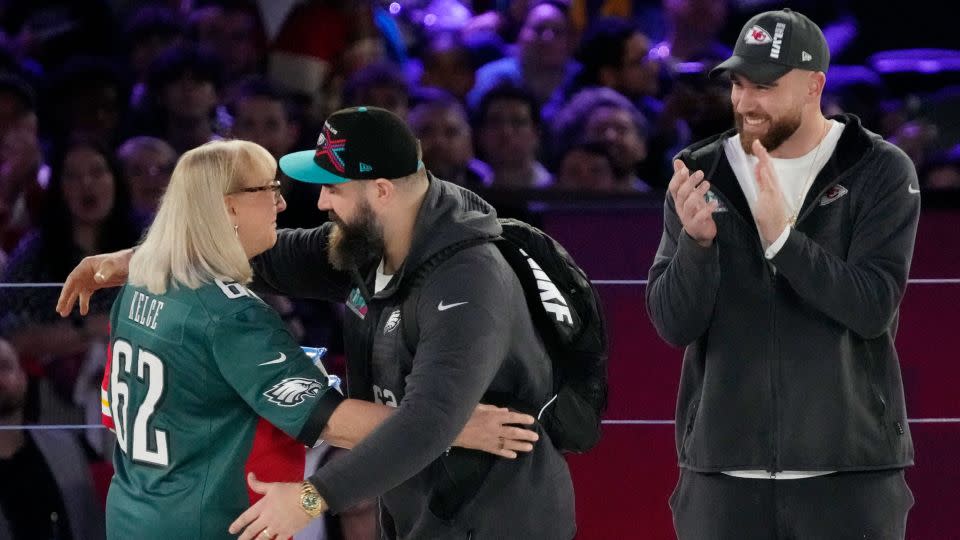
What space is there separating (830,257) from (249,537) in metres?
1.40

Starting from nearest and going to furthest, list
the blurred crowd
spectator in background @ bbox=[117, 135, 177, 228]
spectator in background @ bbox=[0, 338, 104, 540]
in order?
spectator in background @ bbox=[0, 338, 104, 540] → the blurred crowd → spectator in background @ bbox=[117, 135, 177, 228]

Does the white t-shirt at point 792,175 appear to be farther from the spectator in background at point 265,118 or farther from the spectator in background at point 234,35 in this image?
the spectator in background at point 234,35

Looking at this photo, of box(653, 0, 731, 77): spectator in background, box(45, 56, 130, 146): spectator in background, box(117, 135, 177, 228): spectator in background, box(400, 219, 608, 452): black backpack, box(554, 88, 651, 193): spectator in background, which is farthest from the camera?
box(653, 0, 731, 77): spectator in background

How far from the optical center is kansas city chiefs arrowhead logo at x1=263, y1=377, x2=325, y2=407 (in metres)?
2.99

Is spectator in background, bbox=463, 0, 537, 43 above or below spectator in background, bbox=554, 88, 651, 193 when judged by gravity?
above

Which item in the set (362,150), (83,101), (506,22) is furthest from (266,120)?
(362,150)

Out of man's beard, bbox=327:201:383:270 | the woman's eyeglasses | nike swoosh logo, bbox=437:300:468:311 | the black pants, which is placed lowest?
the black pants

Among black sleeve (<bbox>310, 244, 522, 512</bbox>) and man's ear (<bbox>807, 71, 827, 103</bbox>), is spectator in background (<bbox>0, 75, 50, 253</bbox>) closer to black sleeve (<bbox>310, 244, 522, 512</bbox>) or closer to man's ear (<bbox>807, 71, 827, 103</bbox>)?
black sleeve (<bbox>310, 244, 522, 512</bbox>)

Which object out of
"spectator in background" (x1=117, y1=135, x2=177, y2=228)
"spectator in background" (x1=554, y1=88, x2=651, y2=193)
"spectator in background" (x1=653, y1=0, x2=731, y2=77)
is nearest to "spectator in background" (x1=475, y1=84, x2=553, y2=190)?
"spectator in background" (x1=554, y1=88, x2=651, y2=193)

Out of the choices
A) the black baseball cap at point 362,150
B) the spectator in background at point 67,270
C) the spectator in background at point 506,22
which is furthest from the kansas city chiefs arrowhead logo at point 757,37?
the spectator in background at point 506,22

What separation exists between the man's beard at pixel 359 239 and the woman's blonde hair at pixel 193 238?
0.79 ft

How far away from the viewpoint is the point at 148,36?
674 centimetres

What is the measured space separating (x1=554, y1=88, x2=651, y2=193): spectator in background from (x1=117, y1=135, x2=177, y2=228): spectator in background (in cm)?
164

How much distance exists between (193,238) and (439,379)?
61cm
